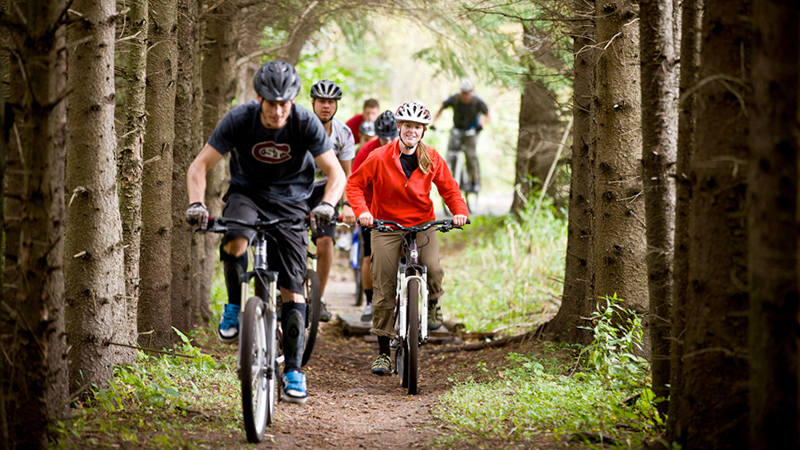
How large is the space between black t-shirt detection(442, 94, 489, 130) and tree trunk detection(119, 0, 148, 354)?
11403 millimetres

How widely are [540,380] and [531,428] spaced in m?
1.23

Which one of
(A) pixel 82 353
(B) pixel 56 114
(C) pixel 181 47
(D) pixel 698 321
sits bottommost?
(A) pixel 82 353

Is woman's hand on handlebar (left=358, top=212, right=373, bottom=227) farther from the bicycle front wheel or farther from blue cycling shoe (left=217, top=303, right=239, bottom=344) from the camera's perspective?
blue cycling shoe (left=217, top=303, right=239, bottom=344)

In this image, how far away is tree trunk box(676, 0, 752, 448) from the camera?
3.39m

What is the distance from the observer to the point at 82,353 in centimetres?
477

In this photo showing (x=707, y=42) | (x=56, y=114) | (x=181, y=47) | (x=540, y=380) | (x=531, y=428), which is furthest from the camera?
(x=181, y=47)

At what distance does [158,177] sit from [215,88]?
3.29 m

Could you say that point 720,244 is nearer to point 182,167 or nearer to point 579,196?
point 579,196

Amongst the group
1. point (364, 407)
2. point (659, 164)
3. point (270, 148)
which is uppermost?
point (270, 148)

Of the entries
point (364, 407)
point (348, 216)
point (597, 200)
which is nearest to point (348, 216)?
point (348, 216)

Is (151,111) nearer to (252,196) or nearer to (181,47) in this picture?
(181,47)

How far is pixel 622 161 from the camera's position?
586 centimetres

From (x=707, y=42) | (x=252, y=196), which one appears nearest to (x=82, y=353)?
(x=252, y=196)

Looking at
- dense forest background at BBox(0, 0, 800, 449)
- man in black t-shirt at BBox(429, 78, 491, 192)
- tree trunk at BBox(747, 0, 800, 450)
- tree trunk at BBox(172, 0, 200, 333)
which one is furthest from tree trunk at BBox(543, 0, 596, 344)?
man in black t-shirt at BBox(429, 78, 491, 192)
